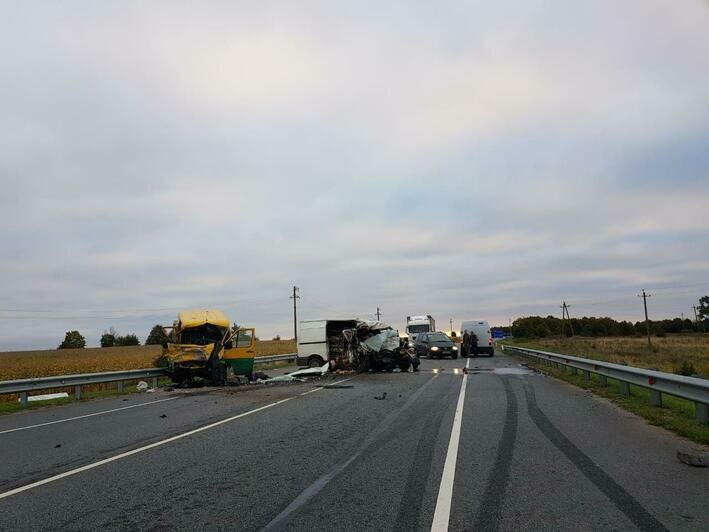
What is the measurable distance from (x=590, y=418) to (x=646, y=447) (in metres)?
2.71

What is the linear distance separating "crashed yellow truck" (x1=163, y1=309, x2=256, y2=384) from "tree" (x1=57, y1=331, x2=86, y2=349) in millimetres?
103009

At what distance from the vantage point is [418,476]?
6266mm

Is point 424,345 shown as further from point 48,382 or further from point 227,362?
point 48,382

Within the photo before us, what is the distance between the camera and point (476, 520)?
475 centimetres

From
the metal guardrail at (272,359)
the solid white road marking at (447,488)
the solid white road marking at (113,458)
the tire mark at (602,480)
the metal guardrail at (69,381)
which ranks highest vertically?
the metal guardrail at (272,359)

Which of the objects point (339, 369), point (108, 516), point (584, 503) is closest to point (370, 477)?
point (584, 503)

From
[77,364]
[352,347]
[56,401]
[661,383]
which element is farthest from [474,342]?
[661,383]

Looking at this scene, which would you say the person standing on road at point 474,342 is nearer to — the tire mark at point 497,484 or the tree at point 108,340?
the tire mark at point 497,484

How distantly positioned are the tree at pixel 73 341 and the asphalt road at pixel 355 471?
110834 millimetres

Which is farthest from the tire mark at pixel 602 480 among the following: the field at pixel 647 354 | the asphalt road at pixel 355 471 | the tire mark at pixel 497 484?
the field at pixel 647 354

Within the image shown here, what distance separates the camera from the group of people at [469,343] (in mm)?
40594

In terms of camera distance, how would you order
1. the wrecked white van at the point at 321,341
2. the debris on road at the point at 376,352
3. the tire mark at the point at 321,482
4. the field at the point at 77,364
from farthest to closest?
the field at the point at 77,364, the wrecked white van at the point at 321,341, the debris on road at the point at 376,352, the tire mark at the point at 321,482

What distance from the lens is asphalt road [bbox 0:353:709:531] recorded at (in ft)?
16.1

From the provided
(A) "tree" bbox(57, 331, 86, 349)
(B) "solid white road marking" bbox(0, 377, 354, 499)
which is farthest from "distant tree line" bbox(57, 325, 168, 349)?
(B) "solid white road marking" bbox(0, 377, 354, 499)
